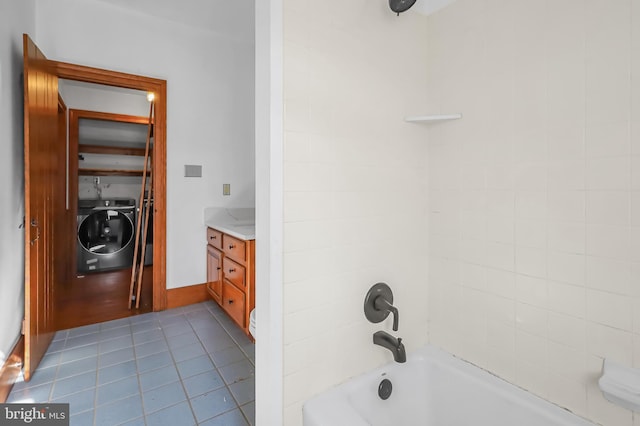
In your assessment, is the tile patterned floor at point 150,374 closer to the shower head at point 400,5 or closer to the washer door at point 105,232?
the shower head at point 400,5

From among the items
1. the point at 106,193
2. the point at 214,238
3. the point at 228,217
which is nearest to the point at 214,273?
the point at 214,238

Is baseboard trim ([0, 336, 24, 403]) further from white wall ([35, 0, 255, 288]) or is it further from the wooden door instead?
white wall ([35, 0, 255, 288])

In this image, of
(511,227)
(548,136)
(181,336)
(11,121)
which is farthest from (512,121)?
(11,121)

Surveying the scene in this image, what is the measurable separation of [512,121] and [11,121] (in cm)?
277

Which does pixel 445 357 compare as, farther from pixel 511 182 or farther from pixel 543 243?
pixel 511 182

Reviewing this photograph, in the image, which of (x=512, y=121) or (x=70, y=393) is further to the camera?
(x=70, y=393)

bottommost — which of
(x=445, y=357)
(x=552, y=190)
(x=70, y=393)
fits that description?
(x=70, y=393)

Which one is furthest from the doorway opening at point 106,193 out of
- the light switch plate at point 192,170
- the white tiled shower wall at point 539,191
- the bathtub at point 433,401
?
the white tiled shower wall at point 539,191

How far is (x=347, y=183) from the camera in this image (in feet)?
3.89

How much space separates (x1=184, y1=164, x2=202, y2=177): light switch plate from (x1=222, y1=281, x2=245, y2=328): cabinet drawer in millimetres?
1136

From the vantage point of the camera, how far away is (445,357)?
4.52ft

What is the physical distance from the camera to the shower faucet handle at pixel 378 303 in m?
1.25

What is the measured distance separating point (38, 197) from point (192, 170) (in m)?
1.18

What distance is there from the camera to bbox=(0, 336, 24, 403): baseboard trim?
5.25ft
